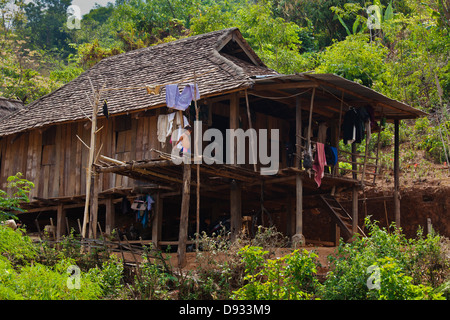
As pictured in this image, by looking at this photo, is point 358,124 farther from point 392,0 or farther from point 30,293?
point 392,0

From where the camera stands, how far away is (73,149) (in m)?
18.6

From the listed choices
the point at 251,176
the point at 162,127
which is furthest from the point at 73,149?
the point at 251,176

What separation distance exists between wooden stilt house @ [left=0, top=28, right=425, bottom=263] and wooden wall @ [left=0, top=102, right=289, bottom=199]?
0.03 metres

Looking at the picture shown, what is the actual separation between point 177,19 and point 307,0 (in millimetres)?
5878

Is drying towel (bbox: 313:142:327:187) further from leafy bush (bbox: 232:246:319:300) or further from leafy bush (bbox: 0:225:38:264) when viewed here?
leafy bush (bbox: 0:225:38:264)

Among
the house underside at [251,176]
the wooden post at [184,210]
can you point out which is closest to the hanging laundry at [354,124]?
the house underside at [251,176]

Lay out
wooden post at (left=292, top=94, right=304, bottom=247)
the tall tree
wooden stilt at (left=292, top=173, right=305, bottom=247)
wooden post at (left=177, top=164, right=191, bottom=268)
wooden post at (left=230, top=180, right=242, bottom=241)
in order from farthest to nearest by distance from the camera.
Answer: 1. the tall tree
2. wooden post at (left=230, top=180, right=242, bottom=241)
3. wooden post at (left=292, top=94, right=304, bottom=247)
4. wooden stilt at (left=292, top=173, right=305, bottom=247)
5. wooden post at (left=177, top=164, right=191, bottom=268)

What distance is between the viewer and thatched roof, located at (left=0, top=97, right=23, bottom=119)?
75.7 ft

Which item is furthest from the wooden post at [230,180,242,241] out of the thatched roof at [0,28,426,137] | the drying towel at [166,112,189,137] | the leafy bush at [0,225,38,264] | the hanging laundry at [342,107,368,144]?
the leafy bush at [0,225,38,264]

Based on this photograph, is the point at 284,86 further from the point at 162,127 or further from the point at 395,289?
the point at 395,289

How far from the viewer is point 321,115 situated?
1762 centimetres

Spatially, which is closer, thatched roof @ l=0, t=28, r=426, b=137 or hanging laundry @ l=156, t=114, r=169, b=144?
thatched roof @ l=0, t=28, r=426, b=137

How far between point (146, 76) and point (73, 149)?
288cm

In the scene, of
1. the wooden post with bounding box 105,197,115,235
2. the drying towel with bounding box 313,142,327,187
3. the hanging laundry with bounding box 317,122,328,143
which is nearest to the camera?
the drying towel with bounding box 313,142,327,187
